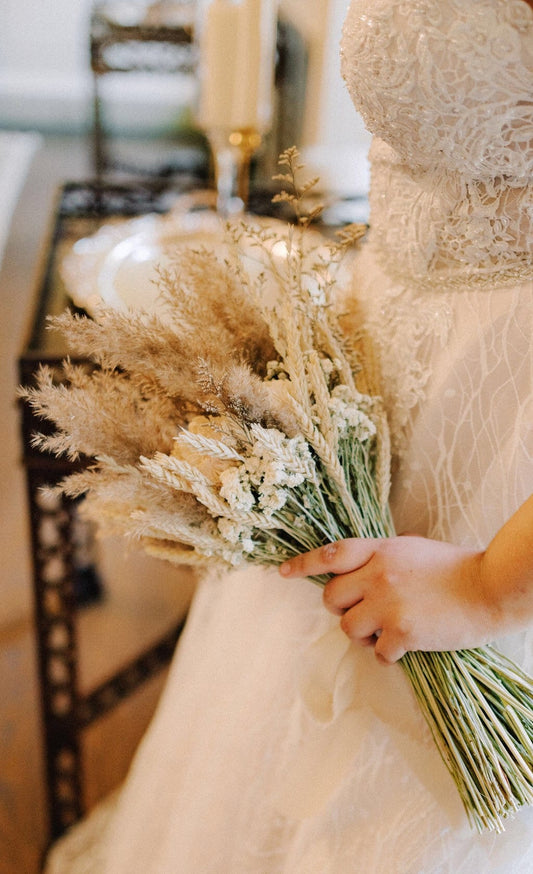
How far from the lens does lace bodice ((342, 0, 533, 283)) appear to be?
1.80 feet

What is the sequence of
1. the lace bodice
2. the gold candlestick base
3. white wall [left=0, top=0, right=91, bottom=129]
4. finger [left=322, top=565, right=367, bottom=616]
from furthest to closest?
white wall [left=0, top=0, right=91, bottom=129], the gold candlestick base, finger [left=322, top=565, right=367, bottom=616], the lace bodice

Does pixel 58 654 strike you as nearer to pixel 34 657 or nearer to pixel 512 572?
pixel 34 657

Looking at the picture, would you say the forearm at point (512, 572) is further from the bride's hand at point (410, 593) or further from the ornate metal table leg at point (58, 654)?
the ornate metal table leg at point (58, 654)

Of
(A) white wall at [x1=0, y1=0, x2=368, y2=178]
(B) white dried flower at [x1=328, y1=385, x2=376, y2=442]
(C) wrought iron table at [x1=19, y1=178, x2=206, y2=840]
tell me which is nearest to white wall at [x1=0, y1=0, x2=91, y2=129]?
(A) white wall at [x1=0, y1=0, x2=368, y2=178]

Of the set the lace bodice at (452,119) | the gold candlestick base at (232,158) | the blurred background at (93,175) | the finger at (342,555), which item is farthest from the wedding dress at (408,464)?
the gold candlestick base at (232,158)

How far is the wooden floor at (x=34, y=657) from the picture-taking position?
4.50ft

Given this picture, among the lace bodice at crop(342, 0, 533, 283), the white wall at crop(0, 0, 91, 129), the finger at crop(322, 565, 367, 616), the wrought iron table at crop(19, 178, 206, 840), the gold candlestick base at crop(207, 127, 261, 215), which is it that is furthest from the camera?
the white wall at crop(0, 0, 91, 129)

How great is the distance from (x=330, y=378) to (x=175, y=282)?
0.17 metres

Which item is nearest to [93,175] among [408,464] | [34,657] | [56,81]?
[56,81]

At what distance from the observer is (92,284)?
1.06 m

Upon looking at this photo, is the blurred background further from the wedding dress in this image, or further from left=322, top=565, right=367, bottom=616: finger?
left=322, top=565, right=367, bottom=616: finger

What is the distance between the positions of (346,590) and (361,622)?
0.03 metres

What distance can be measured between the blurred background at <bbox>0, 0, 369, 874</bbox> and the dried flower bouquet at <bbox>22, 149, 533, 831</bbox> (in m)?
0.43

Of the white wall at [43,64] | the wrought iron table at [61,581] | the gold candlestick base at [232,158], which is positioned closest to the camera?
the wrought iron table at [61,581]
